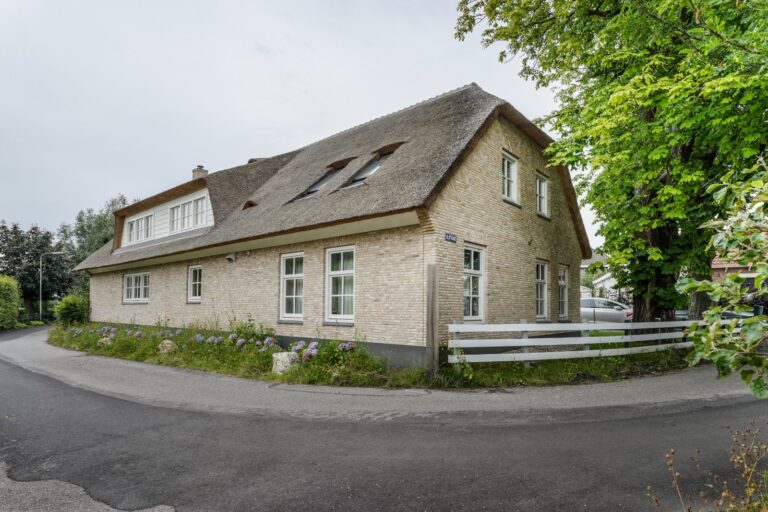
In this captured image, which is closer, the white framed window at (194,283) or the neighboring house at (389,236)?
the neighboring house at (389,236)

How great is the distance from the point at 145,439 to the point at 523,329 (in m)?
6.75

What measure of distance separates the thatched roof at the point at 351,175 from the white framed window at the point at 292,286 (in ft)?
3.69

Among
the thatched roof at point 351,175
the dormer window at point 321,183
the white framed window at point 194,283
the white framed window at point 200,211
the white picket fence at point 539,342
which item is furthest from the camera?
the white framed window at point 200,211

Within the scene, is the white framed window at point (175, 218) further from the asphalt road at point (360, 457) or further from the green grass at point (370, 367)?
the asphalt road at point (360, 457)

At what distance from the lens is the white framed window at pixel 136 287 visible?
1882cm

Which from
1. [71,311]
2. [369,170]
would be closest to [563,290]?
[369,170]

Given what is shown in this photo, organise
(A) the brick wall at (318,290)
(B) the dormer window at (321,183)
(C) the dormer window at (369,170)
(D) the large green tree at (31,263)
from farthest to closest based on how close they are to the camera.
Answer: (D) the large green tree at (31,263), (B) the dormer window at (321,183), (C) the dormer window at (369,170), (A) the brick wall at (318,290)

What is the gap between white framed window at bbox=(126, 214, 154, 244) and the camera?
19359mm

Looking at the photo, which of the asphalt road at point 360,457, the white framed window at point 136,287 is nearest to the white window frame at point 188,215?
the white framed window at point 136,287

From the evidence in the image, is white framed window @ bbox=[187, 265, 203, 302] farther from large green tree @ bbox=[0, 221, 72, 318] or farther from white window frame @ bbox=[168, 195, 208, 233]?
large green tree @ bbox=[0, 221, 72, 318]

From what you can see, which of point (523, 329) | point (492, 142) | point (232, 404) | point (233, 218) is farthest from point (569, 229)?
point (232, 404)

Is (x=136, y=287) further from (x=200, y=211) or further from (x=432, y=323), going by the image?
(x=432, y=323)

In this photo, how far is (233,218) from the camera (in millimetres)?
14516

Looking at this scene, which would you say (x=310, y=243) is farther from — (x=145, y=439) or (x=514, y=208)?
(x=145, y=439)
